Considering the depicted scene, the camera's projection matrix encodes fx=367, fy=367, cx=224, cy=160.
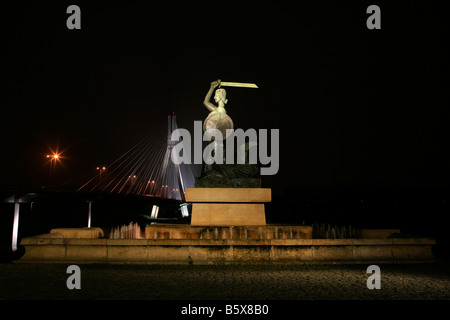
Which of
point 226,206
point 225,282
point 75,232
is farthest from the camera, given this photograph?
point 226,206

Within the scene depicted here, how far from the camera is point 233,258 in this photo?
8227 mm

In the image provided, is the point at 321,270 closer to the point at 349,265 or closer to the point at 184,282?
the point at 349,265

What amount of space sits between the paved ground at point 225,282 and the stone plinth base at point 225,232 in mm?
1435

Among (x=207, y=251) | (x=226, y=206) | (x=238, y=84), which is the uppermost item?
(x=238, y=84)

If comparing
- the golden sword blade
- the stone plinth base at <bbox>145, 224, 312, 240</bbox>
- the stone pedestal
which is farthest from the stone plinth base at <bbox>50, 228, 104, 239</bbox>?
the golden sword blade

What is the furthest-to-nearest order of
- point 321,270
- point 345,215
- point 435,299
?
point 345,215
point 321,270
point 435,299

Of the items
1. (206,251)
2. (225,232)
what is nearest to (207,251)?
(206,251)

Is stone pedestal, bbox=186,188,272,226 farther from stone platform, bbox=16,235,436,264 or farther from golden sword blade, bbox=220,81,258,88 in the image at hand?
golden sword blade, bbox=220,81,258,88

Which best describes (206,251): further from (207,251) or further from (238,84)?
(238,84)

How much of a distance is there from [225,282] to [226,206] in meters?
4.44

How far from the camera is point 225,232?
9500 millimetres
